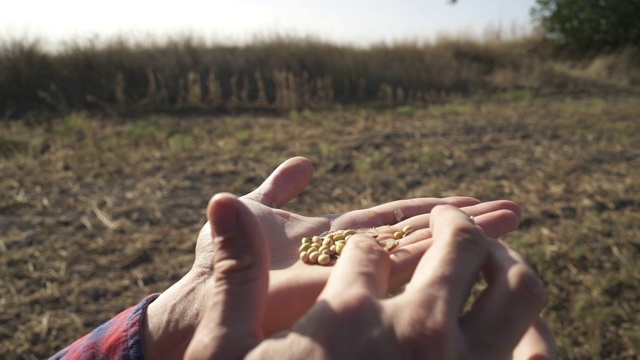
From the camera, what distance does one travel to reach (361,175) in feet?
18.0

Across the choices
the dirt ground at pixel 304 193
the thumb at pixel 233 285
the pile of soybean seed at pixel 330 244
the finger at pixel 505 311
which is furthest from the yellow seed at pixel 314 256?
the dirt ground at pixel 304 193

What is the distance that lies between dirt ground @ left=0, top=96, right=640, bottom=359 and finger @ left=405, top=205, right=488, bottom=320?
244cm

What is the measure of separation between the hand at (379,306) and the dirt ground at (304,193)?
2450mm

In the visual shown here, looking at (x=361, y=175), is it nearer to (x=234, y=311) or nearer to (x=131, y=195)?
(x=131, y=195)

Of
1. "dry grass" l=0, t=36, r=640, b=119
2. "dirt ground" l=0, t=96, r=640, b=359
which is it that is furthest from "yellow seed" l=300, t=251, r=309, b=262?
"dry grass" l=0, t=36, r=640, b=119

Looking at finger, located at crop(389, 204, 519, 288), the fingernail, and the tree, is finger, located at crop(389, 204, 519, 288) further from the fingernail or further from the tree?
the tree

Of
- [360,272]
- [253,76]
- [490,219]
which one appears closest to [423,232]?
[490,219]

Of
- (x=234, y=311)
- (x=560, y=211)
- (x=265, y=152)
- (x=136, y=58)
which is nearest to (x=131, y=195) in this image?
(x=265, y=152)

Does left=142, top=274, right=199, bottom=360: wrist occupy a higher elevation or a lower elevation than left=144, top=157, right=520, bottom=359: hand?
lower

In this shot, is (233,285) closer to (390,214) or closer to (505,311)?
(505,311)

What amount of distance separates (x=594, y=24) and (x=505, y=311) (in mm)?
14976

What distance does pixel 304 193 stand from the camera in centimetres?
516

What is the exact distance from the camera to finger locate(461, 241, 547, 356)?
92cm

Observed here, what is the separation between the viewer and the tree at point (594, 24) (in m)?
14.2
